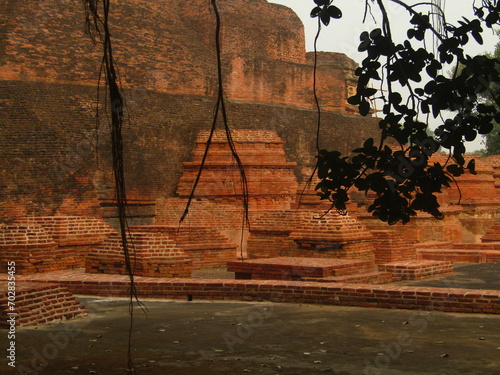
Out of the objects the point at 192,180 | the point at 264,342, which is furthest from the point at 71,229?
the point at 264,342

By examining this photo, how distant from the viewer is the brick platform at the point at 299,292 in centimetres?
806

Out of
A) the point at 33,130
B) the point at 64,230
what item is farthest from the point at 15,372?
the point at 33,130

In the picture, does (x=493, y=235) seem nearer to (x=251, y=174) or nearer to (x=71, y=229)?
(x=251, y=174)

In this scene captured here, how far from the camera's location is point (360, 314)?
25.9ft

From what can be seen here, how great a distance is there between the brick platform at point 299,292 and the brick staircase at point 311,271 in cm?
137

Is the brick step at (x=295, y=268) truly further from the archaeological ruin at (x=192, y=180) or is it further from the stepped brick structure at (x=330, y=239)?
the stepped brick structure at (x=330, y=239)

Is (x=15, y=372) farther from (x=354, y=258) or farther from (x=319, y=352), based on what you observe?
(x=354, y=258)

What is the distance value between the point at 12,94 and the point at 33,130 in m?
0.95

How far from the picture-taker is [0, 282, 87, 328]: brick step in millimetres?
7161

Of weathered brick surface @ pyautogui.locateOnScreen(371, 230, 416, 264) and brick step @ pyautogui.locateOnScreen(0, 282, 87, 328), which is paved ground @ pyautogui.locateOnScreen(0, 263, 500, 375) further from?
weathered brick surface @ pyautogui.locateOnScreen(371, 230, 416, 264)

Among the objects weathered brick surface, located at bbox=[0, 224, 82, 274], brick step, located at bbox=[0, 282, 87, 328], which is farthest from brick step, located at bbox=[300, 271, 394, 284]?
weathered brick surface, located at bbox=[0, 224, 82, 274]

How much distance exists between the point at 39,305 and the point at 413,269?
6.16 metres
